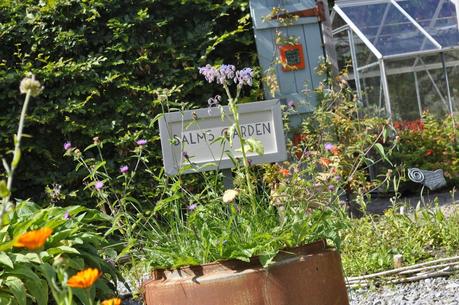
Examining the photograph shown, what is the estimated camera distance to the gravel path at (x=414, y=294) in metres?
3.77

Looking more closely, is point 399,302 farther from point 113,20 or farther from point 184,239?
point 113,20

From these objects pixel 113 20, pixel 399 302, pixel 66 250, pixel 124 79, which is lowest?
pixel 399 302

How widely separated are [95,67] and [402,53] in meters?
3.97

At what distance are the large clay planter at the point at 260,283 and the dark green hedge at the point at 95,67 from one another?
12.3 feet

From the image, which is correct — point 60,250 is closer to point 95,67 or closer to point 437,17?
point 95,67

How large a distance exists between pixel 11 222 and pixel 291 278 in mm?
1439

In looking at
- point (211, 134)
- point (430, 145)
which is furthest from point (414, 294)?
point (430, 145)

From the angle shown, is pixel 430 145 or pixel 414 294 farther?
pixel 430 145

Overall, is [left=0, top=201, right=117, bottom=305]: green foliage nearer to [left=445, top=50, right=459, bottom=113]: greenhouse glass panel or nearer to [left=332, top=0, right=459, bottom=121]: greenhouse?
[left=332, top=0, right=459, bottom=121]: greenhouse

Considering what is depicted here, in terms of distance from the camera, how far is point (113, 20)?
6.27 m

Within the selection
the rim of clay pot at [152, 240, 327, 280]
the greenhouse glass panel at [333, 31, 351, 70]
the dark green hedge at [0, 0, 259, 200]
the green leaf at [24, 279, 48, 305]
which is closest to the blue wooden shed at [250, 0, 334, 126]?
the dark green hedge at [0, 0, 259, 200]

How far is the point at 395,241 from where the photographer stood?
4.59m

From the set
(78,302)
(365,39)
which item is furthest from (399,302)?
(365,39)

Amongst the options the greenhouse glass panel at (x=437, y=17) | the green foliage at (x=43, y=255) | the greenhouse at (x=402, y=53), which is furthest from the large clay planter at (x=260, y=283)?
the greenhouse glass panel at (x=437, y=17)
